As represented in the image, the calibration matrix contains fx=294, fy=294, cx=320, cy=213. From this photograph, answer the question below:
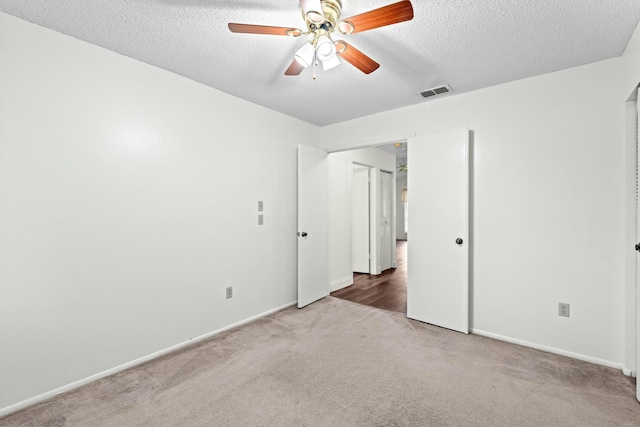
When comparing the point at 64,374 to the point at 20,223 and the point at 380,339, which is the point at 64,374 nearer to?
the point at 20,223

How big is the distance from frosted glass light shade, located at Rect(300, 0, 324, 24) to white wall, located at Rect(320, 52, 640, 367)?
220cm

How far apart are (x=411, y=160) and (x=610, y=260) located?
1.92 m

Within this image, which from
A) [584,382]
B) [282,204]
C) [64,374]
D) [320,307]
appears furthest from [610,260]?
[64,374]

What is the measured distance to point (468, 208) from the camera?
3039 mm

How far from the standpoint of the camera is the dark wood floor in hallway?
3.94 meters

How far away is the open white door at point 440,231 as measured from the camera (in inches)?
118

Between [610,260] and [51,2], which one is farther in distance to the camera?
[610,260]

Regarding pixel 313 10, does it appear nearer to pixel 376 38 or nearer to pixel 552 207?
→ pixel 376 38

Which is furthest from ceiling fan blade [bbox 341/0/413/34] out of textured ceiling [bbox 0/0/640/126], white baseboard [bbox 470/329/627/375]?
white baseboard [bbox 470/329/627/375]

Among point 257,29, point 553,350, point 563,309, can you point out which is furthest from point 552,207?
point 257,29

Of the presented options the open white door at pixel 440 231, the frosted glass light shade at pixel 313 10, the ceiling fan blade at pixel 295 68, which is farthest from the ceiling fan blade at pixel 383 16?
the open white door at pixel 440 231

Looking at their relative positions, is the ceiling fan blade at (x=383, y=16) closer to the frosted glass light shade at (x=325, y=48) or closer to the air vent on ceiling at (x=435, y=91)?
the frosted glass light shade at (x=325, y=48)

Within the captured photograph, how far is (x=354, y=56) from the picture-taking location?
6.08 feet

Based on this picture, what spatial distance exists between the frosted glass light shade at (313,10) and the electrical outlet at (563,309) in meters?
2.97
